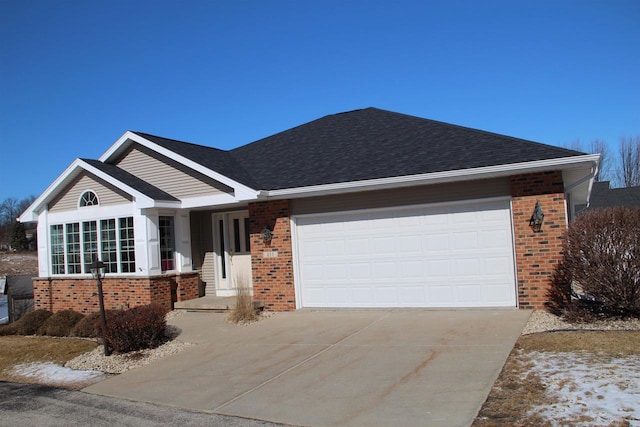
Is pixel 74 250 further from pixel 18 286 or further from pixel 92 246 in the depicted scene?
pixel 18 286

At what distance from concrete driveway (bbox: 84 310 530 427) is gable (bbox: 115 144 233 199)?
3852 mm

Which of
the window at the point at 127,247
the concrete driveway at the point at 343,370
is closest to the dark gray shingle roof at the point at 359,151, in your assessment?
the window at the point at 127,247

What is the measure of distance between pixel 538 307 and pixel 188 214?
9083mm

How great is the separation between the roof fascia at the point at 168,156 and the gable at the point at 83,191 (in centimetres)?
81

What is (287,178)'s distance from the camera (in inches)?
498

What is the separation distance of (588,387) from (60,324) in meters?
11.7

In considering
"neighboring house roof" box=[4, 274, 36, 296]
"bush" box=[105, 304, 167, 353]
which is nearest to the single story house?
"neighboring house roof" box=[4, 274, 36, 296]

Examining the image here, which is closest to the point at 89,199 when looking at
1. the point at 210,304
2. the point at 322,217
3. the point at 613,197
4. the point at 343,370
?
the point at 210,304

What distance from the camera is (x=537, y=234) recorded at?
10094mm

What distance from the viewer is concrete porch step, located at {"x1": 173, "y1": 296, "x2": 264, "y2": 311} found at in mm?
12622

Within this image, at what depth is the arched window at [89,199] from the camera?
14.3 meters

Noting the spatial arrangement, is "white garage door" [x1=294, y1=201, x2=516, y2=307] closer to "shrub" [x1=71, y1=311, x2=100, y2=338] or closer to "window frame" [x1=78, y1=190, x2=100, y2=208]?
"shrub" [x1=71, y1=311, x2=100, y2=338]

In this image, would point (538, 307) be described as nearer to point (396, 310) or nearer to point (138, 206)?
point (396, 310)

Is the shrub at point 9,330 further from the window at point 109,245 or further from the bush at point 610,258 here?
the bush at point 610,258
